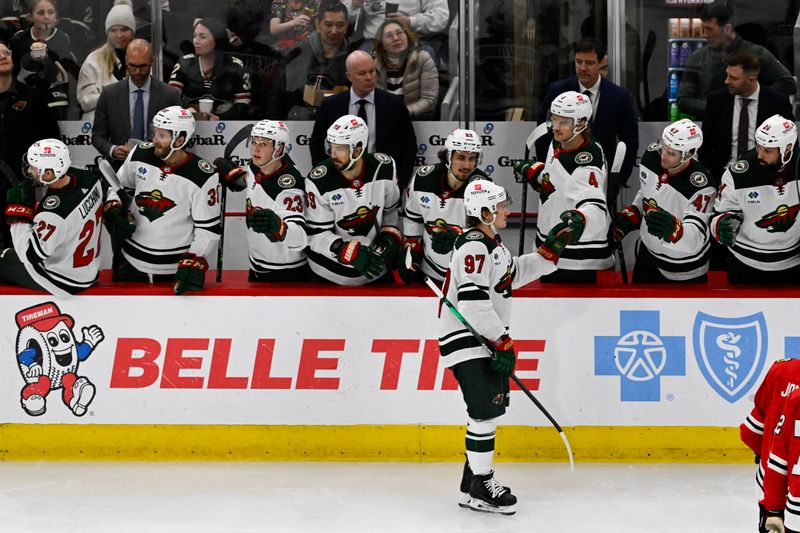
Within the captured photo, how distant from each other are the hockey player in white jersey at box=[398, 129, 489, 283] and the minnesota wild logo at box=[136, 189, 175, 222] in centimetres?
112

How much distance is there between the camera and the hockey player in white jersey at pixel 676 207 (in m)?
5.74

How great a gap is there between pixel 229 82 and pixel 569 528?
3.54m

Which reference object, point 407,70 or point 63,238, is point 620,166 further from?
point 63,238

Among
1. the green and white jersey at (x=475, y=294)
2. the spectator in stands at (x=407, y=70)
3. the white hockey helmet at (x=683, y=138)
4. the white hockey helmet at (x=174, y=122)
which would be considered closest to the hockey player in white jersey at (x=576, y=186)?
the white hockey helmet at (x=683, y=138)

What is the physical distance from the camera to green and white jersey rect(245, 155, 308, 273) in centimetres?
580

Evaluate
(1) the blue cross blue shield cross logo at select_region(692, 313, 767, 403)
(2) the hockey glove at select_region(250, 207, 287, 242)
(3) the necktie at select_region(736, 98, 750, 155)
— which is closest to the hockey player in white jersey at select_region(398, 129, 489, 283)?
(2) the hockey glove at select_region(250, 207, 287, 242)

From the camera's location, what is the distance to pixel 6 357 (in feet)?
18.7

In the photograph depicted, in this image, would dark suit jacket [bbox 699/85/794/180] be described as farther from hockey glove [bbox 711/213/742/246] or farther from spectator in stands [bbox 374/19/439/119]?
spectator in stands [bbox 374/19/439/119]

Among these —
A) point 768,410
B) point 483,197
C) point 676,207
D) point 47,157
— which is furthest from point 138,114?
point 768,410

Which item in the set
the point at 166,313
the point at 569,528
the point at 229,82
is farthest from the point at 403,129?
the point at 569,528

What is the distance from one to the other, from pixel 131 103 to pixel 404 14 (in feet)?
5.27

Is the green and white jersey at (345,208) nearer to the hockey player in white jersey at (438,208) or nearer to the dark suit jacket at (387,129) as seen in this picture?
the hockey player in white jersey at (438,208)

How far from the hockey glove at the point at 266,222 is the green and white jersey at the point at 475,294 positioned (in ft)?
2.95

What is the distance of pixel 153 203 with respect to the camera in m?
5.86
